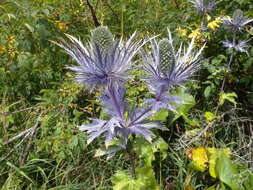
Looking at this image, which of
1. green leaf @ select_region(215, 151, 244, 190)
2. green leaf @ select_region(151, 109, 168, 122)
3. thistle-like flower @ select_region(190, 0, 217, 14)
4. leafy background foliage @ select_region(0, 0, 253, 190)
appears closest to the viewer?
green leaf @ select_region(215, 151, 244, 190)

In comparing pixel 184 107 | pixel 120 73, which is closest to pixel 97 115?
pixel 184 107

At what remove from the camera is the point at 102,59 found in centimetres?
94

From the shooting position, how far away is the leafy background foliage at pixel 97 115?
5.18 feet

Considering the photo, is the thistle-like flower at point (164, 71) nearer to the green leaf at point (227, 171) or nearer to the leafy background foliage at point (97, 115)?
the leafy background foliage at point (97, 115)

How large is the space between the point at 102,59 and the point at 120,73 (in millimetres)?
87

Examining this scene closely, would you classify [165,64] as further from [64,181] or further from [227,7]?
[227,7]

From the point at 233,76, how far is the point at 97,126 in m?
1.34

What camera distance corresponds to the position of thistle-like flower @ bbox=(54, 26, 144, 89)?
946mm

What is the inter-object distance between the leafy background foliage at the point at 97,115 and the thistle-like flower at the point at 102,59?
1.49 feet

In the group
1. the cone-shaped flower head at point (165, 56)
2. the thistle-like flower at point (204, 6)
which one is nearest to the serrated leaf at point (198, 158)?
the cone-shaped flower head at point (165, 56)

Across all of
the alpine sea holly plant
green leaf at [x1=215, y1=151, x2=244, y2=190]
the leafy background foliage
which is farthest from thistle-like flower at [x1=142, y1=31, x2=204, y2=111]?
green leaf at [x1=215, y1=151, x2=244, y2=190]

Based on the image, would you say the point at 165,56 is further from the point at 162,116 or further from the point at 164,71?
the point at 162,116

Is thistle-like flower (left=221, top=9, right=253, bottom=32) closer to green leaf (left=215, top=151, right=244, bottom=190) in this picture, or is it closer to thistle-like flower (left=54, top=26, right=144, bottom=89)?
green leaf (left=215, top=151, right=244, bottom=190)

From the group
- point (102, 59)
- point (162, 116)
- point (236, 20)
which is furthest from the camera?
point (236, 20)
